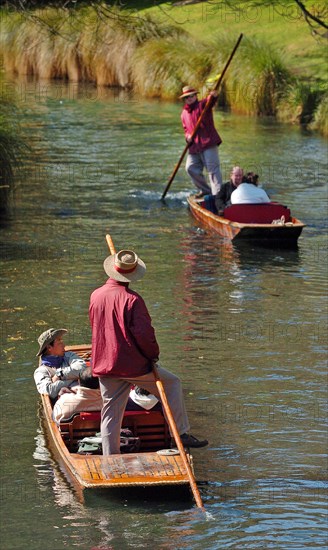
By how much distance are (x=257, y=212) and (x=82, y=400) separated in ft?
29.7

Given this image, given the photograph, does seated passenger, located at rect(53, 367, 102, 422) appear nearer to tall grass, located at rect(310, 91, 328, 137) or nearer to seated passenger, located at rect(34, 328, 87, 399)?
seated passenger, located at rect(34, 328, 87, 399)

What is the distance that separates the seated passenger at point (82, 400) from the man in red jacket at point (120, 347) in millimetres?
485

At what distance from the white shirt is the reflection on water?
743mm

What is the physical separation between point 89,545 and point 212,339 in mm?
5857

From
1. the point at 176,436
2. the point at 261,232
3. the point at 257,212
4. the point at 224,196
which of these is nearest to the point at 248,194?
the point at 257,212

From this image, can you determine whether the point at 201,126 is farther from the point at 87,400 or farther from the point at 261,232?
the point at 87,400

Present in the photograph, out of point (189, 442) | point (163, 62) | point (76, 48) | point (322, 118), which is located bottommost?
point (189, 442)

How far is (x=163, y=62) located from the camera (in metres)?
35.8

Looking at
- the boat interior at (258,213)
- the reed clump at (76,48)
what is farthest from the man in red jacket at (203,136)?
the reed clump at (76,48)

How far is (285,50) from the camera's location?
36.6m

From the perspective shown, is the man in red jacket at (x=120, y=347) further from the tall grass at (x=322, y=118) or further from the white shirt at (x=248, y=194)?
the tall grass at (x=322, y=118)

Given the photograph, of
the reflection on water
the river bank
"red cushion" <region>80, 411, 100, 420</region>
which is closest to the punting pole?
the reflection on water

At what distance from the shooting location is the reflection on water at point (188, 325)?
401 inches

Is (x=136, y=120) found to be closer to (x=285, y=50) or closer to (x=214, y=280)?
(x=285, y=50)
